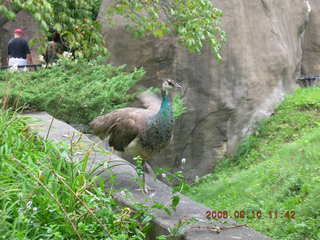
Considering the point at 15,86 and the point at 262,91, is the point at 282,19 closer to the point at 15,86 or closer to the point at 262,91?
the point at 262,91

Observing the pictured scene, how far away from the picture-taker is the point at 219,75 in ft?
35.7

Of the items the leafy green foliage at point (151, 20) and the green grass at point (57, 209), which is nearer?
the green grass at point (57, 209)

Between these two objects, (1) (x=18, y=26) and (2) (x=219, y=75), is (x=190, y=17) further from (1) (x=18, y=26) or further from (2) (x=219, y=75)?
(1) (x=18, y=26)

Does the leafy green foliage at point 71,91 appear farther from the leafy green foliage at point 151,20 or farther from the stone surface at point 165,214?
the stone surface at point 165,214

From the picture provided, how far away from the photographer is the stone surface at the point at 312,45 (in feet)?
48.7

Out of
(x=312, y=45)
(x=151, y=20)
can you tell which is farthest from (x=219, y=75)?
(x=312, y=45)

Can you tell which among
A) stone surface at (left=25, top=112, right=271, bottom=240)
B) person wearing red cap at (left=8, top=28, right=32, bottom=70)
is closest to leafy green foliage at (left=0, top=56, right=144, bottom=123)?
stone surface at (left=25, top=112, right=271, bottom=240)

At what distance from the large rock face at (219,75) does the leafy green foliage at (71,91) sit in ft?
6.05

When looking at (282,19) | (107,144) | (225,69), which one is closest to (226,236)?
(107,144)

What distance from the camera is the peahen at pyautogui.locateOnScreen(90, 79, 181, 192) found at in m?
5.05

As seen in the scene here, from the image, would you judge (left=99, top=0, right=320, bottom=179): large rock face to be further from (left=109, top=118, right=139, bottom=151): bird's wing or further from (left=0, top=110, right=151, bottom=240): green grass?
(left=0, top=110, right=151, bottom=240): green grass

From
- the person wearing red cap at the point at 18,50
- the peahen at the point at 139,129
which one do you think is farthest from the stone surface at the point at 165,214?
the person wearing red cap at the point at 18,50

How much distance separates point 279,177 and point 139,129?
3.39m

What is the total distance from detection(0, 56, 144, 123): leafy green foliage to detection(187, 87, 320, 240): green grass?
2254 mm
